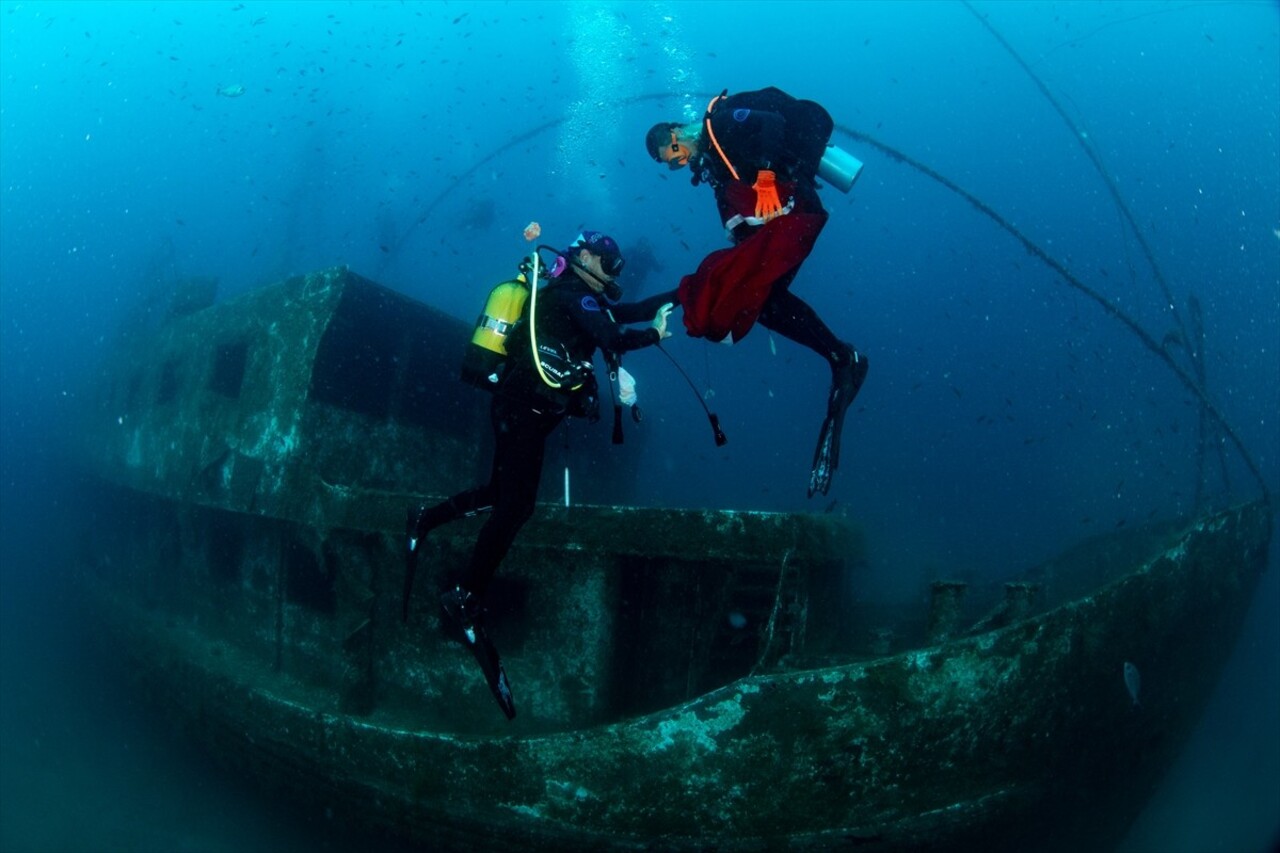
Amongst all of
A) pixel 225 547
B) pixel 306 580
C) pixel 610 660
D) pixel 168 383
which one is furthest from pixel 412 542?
pixel 168 383

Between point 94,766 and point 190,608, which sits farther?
point 94,766

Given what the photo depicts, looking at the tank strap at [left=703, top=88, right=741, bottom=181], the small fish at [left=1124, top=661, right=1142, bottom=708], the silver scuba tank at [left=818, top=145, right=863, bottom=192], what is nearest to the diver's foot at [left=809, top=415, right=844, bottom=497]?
the silver scuba tank at [left=818, top=145, right=863, bottom=192]

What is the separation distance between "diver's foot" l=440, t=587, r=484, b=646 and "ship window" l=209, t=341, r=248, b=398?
4795 mm

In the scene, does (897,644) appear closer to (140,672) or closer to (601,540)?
(601,540)

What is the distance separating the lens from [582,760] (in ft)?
Answer: 13.4

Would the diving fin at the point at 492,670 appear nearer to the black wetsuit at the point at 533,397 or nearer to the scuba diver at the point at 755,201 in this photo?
the black wetsuit at the point at 533,397

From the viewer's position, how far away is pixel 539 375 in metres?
3.89

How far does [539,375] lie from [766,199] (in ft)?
4.86

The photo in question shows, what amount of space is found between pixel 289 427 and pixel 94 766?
650 cm

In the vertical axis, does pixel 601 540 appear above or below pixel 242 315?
below

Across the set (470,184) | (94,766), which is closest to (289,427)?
(94,766)

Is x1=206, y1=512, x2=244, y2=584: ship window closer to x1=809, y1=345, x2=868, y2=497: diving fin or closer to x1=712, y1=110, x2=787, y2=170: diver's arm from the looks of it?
x1=809, y1=345, x2=868, y2=497: diving fin

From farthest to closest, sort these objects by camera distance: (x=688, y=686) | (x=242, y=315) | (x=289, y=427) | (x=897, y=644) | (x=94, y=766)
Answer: (x=94, y=766), (x=242, y=315), (x=289, y=427), (x=897, y=644), (x=688, y=686)

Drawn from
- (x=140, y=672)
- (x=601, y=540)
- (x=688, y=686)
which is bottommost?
(x=140, y=672)
